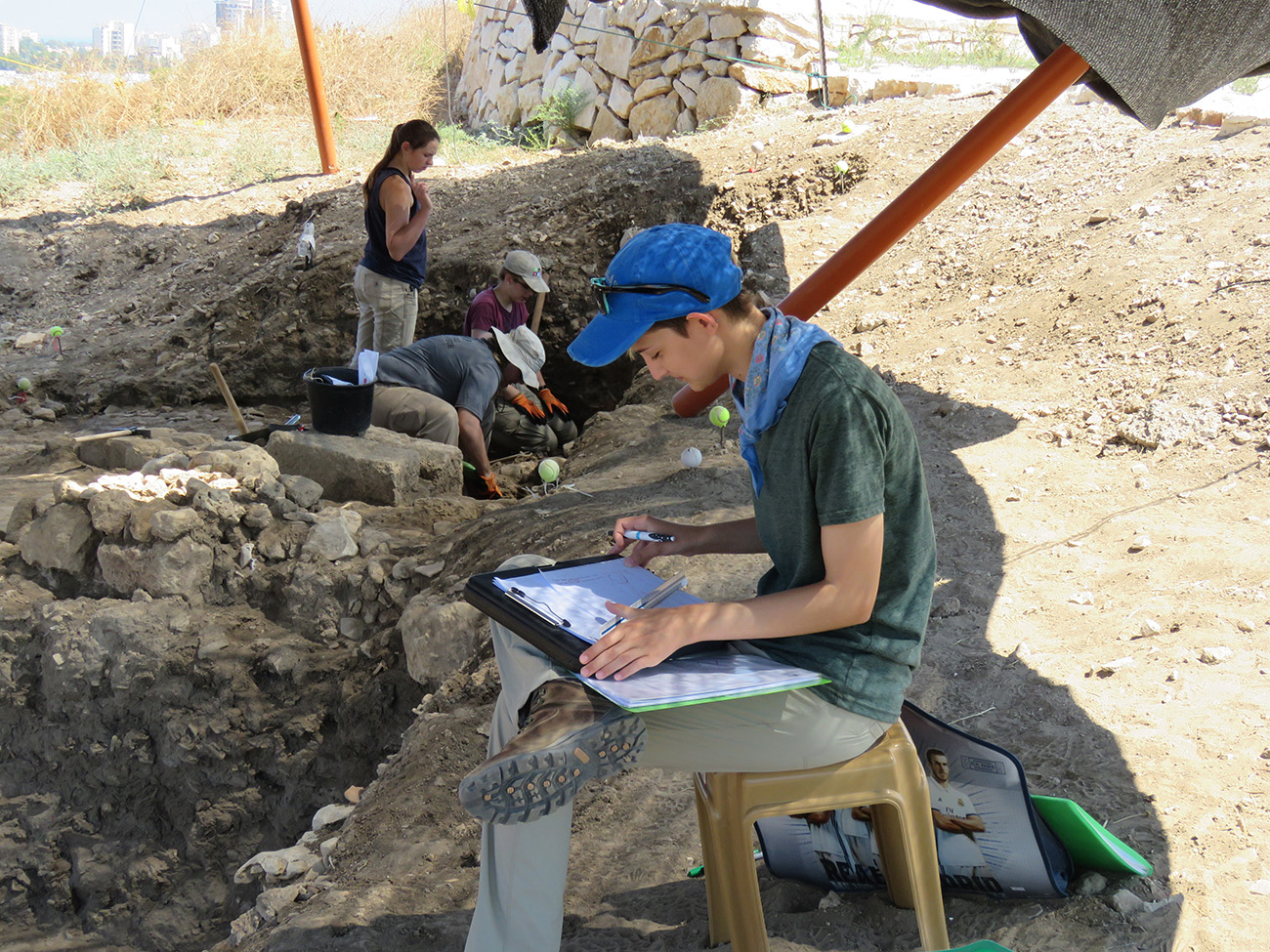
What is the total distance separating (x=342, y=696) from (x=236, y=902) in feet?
2.84

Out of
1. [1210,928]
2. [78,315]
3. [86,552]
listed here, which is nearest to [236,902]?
[86,552]

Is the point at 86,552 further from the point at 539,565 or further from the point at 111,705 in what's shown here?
the point at 539,565

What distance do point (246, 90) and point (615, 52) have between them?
6.23m

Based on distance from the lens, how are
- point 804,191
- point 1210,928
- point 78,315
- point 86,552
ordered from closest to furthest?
point 1210,928
point 86,552
point 804,191
point 78,315

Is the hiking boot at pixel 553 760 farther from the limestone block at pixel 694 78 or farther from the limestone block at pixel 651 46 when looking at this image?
the limestone block at pixel 651 46

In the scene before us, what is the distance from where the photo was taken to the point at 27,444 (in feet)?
21.1

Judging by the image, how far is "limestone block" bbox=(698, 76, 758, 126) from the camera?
Result: 34.9ft

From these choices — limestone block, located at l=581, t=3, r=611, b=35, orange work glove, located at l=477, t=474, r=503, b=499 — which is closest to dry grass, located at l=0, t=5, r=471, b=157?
limestone block, located at l=581, t=3, r=611, b=35

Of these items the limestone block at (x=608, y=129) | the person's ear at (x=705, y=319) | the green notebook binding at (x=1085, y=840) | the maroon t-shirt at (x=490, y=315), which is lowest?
the maroon t-shirt at (x=490, y=315)

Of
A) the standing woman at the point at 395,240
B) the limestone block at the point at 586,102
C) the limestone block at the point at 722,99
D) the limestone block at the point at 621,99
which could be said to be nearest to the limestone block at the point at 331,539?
the standing woman at the point at 395,240

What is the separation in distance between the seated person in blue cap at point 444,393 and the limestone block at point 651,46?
22.3 ft

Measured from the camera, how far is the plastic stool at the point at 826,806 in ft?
5.58

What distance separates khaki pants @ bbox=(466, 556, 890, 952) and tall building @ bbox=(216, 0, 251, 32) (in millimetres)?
17100

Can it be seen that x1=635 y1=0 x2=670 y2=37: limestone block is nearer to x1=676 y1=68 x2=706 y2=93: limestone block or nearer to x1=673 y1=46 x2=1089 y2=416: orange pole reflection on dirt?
x1=676 y1=68 x2=706 y2=93: limestone block
